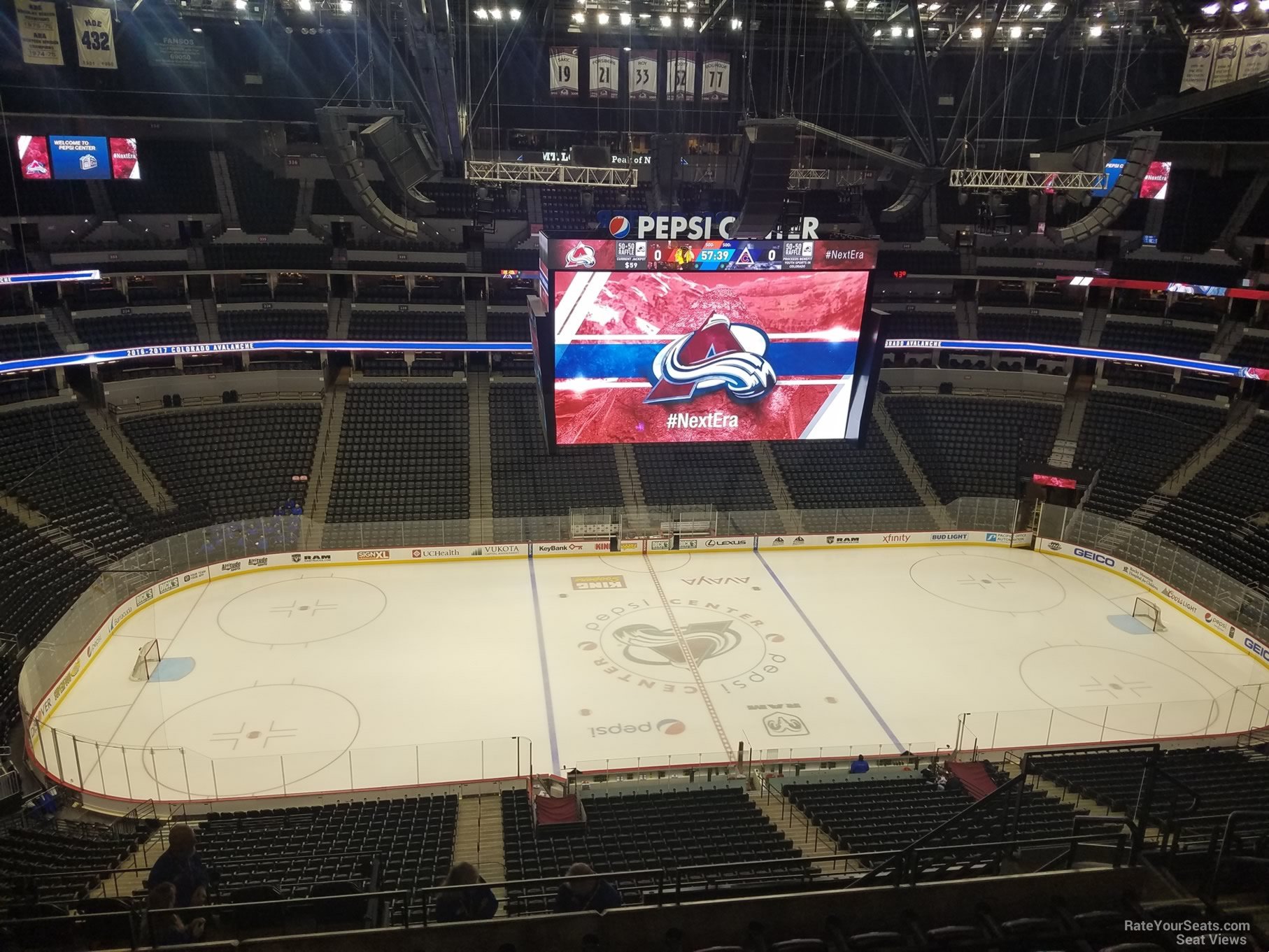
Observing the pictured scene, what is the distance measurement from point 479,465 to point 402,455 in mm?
2599

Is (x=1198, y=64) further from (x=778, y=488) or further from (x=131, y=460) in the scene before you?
(x=131, y=460)

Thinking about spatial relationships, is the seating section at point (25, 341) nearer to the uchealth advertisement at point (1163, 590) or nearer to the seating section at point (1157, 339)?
the uchealth advertisement at point (1163, 590)

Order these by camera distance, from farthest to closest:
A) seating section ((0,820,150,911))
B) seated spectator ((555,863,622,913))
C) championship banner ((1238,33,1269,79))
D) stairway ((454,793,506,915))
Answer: championship banner ((1238,33,1269,79)) → stairway ((454,793,506,915)) → seating section ((0,820,150,911)) → seated spectator ((555,863,622,913))

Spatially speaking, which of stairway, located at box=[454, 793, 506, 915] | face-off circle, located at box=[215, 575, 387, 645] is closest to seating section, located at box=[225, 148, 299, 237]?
face-off circle, located at box=[215, 575, 387, 645]

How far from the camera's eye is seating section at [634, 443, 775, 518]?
98.7ft

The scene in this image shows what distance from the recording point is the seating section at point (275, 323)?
3241 centimetres

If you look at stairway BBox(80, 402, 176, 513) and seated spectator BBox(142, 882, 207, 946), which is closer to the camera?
seated spectator BBox(142, 882, 207, 946)

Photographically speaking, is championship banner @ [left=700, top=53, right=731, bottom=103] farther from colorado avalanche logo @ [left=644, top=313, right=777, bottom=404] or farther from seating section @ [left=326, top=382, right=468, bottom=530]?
colorado avalanche logo @ [left=644, top=313, right=777, bottom=404]

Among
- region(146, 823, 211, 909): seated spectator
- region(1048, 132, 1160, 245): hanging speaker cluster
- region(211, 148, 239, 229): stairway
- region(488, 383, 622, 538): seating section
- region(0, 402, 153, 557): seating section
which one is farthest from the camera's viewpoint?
region(211, 148, 239, 229): stairway

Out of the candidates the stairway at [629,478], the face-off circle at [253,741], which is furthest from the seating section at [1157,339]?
the face-off circle at [253,741]

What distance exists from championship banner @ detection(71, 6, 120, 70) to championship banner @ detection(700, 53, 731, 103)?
1953 centimetres

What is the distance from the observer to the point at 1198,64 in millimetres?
28984

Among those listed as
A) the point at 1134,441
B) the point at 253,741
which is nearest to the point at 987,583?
the point at 1134,441

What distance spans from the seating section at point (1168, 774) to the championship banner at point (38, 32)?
32065mm
